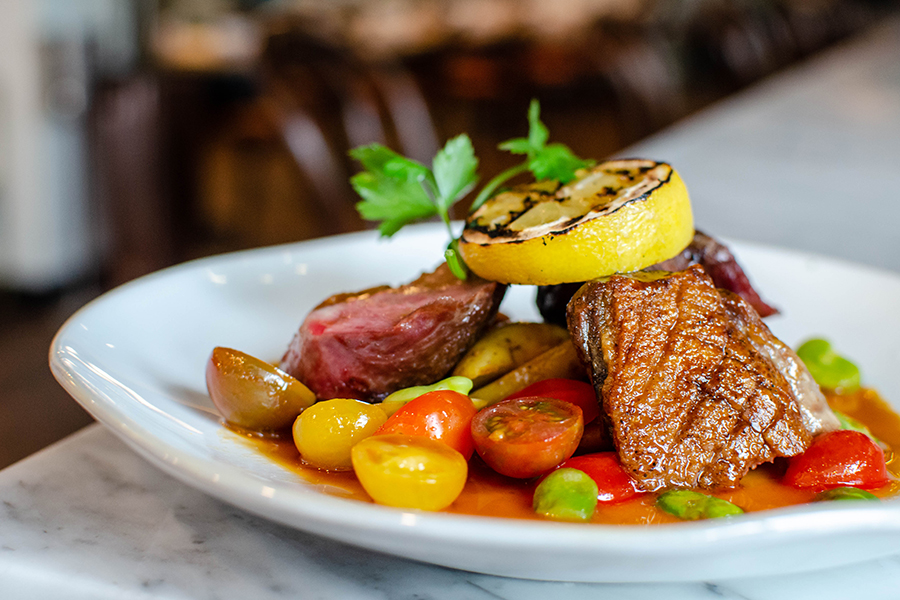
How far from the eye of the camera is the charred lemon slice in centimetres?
123

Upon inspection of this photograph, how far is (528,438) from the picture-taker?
1.09 m

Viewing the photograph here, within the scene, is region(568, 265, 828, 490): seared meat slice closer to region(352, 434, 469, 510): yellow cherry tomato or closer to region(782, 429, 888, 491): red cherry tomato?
region(782, 429, 888, 491): red cherry tomato

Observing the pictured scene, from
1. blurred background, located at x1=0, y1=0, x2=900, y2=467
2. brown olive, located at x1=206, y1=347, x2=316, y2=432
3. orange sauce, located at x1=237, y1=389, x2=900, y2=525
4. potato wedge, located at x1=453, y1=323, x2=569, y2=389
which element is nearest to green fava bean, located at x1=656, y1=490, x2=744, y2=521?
orange sauce, located at x1=237, y1=389, x2=900, y2=525

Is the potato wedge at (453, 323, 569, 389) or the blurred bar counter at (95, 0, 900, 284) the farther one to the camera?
the blurred bar counter at (95, 0, 900, 284)

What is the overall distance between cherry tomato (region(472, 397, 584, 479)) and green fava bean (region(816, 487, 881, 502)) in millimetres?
372

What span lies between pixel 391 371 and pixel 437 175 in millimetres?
429

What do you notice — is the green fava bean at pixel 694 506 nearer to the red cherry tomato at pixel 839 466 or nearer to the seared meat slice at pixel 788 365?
the red cherry tomato at pixel 839 466

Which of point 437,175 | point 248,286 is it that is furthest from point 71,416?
point 437,175

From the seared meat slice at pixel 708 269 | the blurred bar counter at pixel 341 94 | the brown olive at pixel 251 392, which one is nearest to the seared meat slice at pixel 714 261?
the seared meat slice at pixel 708 269

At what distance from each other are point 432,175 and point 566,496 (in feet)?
2.52

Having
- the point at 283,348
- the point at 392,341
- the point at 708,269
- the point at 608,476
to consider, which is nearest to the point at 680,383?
the point at 608,476

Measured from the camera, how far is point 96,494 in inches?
43.6

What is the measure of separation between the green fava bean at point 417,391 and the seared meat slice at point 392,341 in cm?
6

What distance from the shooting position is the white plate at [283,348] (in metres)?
0.74
